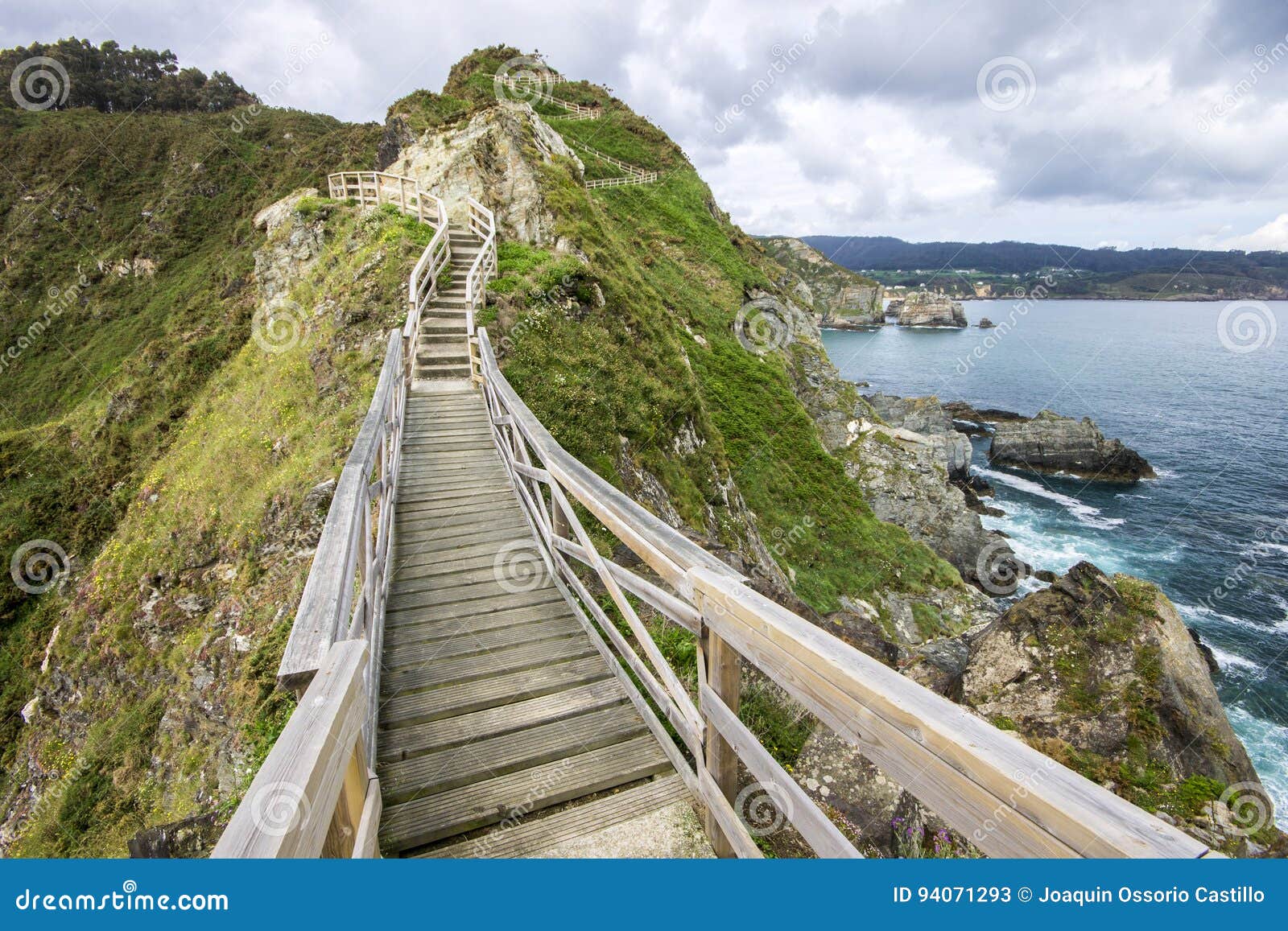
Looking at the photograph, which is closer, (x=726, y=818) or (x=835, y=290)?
(x=726, y=818)

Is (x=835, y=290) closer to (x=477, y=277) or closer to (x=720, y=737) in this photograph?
(x=477, y=277)

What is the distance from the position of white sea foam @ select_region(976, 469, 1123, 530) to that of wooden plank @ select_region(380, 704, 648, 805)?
41.4 m

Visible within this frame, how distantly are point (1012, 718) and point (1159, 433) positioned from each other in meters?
60.2

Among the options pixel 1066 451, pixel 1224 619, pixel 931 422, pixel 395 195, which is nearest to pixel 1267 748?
pixel 1224 619

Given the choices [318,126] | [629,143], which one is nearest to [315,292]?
[629,143]

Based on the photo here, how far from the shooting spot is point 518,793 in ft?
11.2

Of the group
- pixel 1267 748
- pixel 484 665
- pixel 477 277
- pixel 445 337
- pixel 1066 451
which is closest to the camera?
pixel 484 665

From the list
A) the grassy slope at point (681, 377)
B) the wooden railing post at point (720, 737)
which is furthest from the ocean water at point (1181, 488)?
the wooden railing post at point (720, 737)

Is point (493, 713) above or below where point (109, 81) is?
below

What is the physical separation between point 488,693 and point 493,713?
0.71 ft

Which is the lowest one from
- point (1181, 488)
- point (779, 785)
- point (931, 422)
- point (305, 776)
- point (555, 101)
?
point (1181, 488)

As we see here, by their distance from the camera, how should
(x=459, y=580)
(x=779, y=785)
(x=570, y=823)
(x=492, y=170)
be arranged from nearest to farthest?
(x=779, y=785) → (x=570, y=823) → (x=459, y=580) → (x=492, y=170)

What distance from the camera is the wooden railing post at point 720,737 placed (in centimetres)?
275

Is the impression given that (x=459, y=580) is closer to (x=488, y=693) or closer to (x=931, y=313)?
(x=488, y=693)
